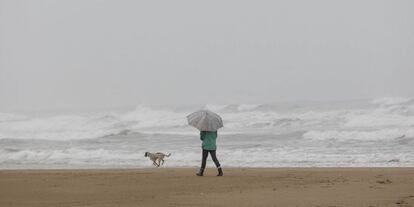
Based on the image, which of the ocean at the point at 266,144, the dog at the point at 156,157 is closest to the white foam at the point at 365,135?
the ocean at the point at 266,144

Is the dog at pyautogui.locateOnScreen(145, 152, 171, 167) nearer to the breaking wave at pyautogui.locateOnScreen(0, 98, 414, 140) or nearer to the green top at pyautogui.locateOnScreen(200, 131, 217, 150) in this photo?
the green top at pyautogui.locateOnScreen(200, 131, 217, 150)

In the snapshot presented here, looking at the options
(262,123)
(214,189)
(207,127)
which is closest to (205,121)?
(207,127)

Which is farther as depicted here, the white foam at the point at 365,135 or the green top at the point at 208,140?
the white foam at the point at 365,135

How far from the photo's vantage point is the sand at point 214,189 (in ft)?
27.0

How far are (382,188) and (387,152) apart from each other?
28.0 feet

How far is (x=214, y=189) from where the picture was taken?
32.5ft

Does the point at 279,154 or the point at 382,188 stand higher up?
the point at 279,154

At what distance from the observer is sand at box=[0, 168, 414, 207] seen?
8242mm

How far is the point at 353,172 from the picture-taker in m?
12.5

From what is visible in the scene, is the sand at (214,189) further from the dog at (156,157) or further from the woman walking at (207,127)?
→ the dog at (156,157)

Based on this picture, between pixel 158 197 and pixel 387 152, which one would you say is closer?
pixel 158 197

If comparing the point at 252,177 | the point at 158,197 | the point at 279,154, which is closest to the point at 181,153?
the point at 279,154

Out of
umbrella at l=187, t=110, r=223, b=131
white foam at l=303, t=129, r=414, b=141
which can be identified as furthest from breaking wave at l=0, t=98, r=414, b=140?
umbrella at l=187, t=110, r=223, b=131

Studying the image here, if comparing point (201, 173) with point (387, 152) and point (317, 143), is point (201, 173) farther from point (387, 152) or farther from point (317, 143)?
point (317, 143)
